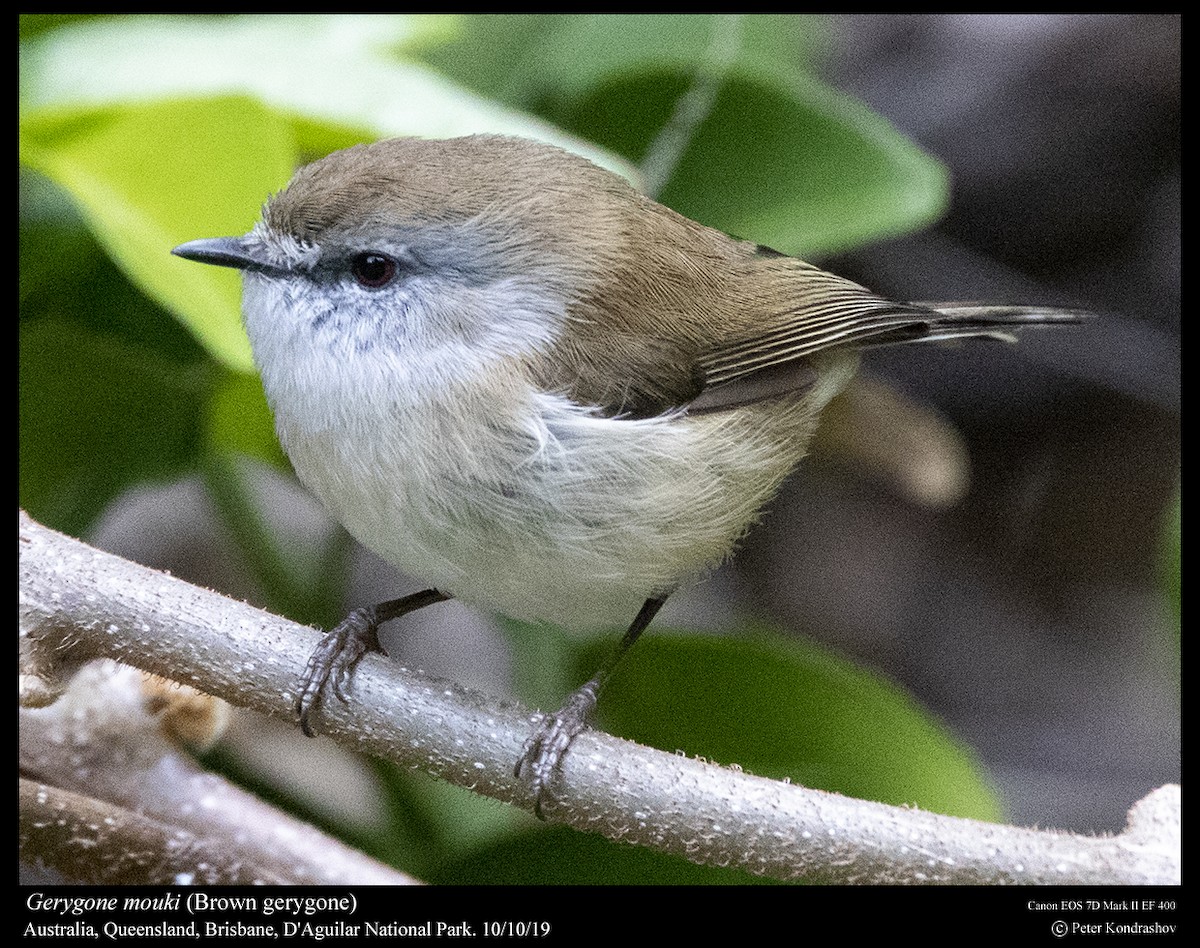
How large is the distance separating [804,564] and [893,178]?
1.34 m

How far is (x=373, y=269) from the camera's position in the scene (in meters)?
1.48

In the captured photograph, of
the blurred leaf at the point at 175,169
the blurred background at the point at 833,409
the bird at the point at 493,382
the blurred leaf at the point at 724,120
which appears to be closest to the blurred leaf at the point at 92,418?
the blurred background at the point at 833,409

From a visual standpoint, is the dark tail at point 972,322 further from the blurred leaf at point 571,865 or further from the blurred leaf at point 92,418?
the blurred leaf at point 92,418

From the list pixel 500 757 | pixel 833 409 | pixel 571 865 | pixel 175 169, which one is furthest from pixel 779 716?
pixel 175 169

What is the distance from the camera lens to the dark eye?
4.83 feet

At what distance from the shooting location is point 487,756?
4.43 ft

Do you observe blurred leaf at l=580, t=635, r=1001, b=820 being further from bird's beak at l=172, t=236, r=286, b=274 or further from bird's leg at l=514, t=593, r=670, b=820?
bird's beak at l=172, t=236, r=286, b=274

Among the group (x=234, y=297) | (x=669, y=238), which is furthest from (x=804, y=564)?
(x=234, y=297)

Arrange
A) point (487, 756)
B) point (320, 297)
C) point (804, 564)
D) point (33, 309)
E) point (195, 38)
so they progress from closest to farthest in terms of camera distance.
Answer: point (487, 756)
point (320, 297)
point (195, 38)
point (33, 309)
point (804, 564)

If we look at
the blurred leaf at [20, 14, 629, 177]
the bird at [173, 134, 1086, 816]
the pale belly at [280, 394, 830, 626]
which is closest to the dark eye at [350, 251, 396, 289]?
the bird at [173, 134, 1086, 816]

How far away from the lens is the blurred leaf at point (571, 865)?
75.2 inches

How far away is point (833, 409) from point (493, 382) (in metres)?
1.15

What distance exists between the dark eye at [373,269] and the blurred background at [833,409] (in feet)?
0.73
